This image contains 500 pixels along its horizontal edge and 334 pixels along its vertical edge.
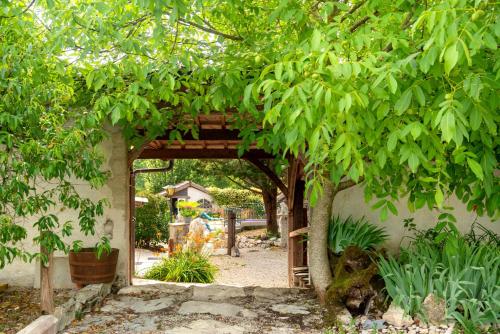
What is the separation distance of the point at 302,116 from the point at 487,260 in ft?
9.27

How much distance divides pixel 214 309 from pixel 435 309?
211 cm

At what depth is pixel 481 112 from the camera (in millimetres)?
1854

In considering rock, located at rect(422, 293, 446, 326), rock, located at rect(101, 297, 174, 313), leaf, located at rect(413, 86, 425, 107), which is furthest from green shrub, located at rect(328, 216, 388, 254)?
leaf, located at rect(413, 86, 425, 107)

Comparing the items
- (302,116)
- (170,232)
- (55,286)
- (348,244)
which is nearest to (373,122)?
(302,116)

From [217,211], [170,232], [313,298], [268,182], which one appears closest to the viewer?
[313,298]

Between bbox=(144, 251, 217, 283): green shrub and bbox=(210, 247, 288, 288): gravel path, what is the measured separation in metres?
0.69

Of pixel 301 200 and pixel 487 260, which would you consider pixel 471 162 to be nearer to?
pixel 487 260

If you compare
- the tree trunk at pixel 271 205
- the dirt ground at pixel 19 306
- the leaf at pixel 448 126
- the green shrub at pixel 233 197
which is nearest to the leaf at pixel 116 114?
the dirt ground at pixel 19 306

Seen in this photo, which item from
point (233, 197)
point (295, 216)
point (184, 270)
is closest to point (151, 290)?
point (184, 270)

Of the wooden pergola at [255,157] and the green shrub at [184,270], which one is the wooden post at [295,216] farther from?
the green shrub at [184,270]

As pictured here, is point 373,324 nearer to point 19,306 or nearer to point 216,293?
point 216,293

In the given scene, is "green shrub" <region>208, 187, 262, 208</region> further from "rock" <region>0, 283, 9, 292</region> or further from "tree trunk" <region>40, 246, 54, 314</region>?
"tree trunk" <region>40, 246, 54, 314</region>

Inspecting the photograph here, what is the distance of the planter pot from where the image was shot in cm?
500

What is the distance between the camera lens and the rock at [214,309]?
14.4ft
